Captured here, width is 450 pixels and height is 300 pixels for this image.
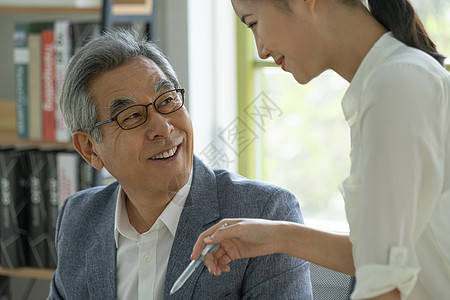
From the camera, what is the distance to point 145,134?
1.44m

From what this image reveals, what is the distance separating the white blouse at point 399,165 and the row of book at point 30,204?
1.73 meters

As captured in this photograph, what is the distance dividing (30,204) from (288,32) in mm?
1795

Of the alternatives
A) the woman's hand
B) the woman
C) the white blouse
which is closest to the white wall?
the woman's hand

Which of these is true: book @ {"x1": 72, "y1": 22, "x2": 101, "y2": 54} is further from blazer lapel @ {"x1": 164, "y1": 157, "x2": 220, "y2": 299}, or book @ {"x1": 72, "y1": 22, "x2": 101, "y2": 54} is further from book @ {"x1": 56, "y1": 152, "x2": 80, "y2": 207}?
blazer lapel @ {"x1": 164, "y1": 157, "x2": 220, "y2": 299}

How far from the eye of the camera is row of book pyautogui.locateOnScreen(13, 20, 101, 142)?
7.52ft

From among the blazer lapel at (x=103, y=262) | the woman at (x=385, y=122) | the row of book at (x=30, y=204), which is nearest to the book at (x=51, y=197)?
the row of book at (x=30, y=204)

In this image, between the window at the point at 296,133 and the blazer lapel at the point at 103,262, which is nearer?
the blazer lapel at the point at 103,262

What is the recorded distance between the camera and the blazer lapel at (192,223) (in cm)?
141

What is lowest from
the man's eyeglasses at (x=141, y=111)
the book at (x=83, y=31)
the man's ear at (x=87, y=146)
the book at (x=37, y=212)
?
the book at (x=37, y=212)

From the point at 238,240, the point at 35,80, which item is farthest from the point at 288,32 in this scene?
the point at 35,80

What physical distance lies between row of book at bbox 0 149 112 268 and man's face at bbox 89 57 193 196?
3.30 feet

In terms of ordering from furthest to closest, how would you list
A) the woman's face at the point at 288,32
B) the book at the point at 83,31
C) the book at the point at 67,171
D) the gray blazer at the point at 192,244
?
the book at the point at 67,171 < the book at the point at 83,31 < the gray blazer at the point at 192,244 < the woman's face at the point at 288,32

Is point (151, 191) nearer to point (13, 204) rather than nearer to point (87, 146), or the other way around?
point (87, 146)

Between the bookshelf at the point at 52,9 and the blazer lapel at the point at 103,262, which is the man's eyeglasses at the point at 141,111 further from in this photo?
the bookshelf at the point at 52,9
